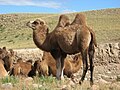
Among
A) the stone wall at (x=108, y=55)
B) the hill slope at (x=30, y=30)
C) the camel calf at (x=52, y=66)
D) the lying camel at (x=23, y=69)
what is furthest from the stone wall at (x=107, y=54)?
the hill slope at (x=30, y=30)

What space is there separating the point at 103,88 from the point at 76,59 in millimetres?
6703

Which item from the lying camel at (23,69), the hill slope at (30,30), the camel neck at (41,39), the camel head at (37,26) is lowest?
the hill slope at (30,30)

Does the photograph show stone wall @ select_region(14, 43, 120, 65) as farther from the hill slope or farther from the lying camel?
the hill slope

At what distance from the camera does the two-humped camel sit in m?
11.1

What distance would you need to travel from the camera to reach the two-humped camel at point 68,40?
11148 millimetres

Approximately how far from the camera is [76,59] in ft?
52.6

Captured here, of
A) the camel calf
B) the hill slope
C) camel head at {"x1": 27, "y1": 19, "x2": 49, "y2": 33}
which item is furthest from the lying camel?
the hill slope

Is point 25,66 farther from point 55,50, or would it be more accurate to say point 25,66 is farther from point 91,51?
point 91,51

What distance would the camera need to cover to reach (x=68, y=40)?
38.3 feet

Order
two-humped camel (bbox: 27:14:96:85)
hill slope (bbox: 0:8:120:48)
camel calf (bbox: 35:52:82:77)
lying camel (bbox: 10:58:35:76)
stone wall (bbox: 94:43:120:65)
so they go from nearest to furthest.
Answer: two-humped camel (bbox: 27:14:96:85) < camel calf (bbox: 35:52:82:77) < lying camel (bbox: 10:58:35:76) < stone wall (bbox: 94:43:120:65) < hill slope (bbox: 0:8:120:48)

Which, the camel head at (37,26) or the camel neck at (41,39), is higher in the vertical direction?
the camel head at (37,26)

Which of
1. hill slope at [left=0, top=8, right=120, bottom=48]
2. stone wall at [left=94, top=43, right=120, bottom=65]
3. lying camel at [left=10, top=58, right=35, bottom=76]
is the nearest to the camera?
lying camel at [left=10, top=58, right=35, bottom=76]

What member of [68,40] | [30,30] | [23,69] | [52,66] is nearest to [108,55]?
[52,66]

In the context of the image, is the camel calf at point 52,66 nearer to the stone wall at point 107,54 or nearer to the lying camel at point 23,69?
the lying camel at point 23,69
